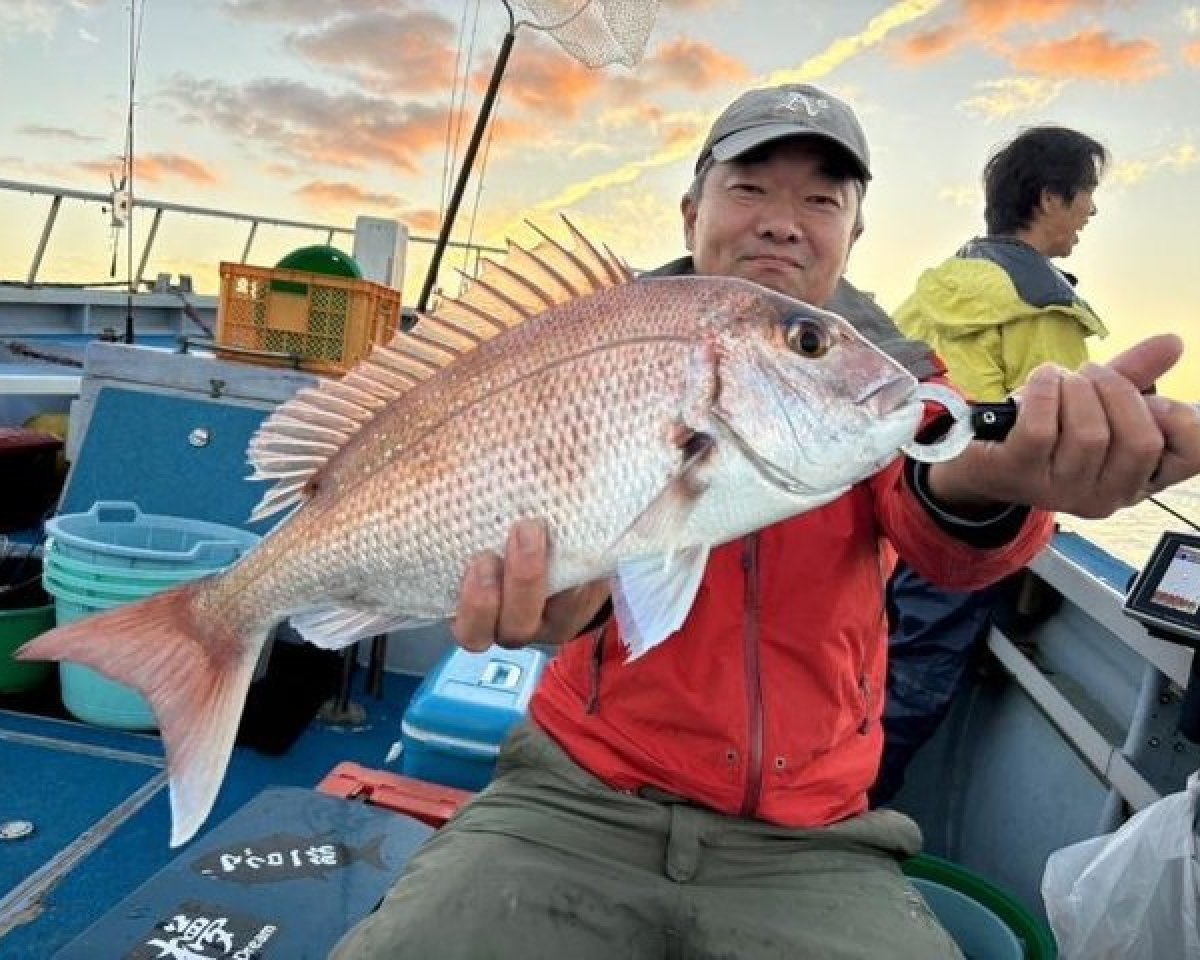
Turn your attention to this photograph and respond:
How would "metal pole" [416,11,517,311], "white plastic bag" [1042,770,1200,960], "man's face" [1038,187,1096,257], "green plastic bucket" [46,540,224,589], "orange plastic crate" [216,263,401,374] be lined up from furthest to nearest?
"metal pole" [416,11,517,311] → "orange plastic crate" [216,263,401,374] → "man's face" [1038,187,1096,257] → "green plastic bucket" [46,540,224,589] → "white plastic bag" [1042,770,1200,960]

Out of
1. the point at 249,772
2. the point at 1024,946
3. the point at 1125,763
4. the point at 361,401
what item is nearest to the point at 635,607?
the point at 361,401

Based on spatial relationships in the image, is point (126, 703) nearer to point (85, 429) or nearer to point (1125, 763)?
point (85, 429)

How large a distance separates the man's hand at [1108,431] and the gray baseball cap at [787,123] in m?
0.91

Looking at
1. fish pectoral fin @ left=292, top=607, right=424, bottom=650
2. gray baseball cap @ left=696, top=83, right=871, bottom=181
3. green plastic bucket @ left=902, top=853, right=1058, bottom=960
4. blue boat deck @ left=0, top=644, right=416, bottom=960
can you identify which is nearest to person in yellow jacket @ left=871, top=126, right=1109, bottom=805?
green plastic bucket @ left=902, top=853, right=1058, bottom=960

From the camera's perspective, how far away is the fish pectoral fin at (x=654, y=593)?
1459 mm

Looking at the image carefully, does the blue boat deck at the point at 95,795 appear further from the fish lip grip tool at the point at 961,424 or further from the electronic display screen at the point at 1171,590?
the electronic display screen at the point at 1171,590

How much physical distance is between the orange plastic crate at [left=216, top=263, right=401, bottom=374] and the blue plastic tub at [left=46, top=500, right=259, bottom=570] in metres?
0.88

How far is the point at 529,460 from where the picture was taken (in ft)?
5.05

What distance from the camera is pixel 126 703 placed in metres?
3.42

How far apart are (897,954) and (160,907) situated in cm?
142

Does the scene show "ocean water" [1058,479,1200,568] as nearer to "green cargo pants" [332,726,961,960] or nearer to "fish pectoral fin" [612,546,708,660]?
"green cargo pants" [332,726,961,960]

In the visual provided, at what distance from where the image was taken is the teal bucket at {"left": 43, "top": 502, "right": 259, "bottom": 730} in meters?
3.19

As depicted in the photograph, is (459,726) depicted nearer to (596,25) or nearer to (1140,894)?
(1140,894)

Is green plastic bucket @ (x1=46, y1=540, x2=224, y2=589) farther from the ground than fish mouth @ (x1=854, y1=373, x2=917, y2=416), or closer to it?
closer to it
